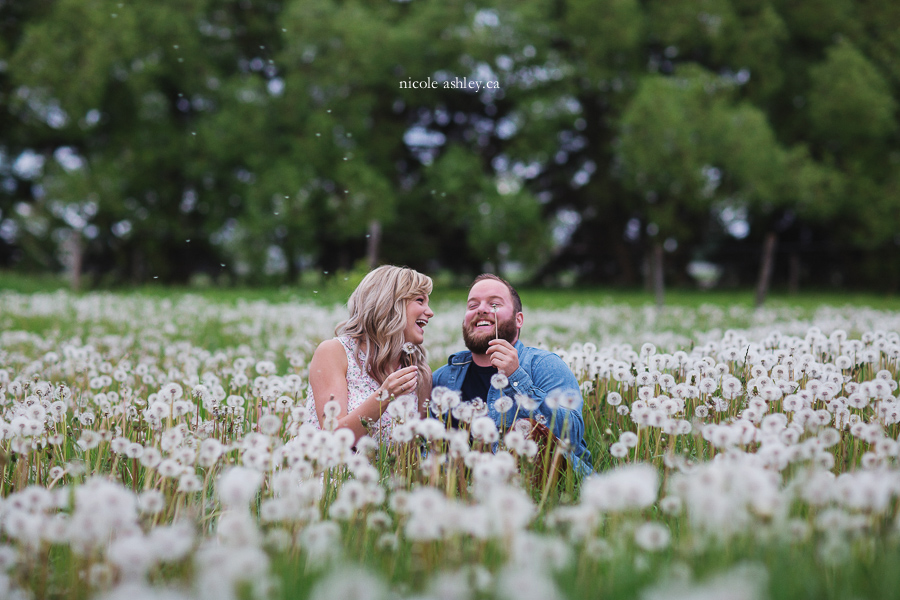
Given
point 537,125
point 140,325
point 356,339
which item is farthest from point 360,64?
point 356,339

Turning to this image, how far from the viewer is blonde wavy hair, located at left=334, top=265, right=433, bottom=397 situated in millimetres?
4164

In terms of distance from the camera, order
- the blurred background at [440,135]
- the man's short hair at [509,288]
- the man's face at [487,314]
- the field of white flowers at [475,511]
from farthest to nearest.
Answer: the blurred background at [440,135]
the man's short hair at [509,288]
the man's face at [487,314]
the field of white flowers at [475,511]

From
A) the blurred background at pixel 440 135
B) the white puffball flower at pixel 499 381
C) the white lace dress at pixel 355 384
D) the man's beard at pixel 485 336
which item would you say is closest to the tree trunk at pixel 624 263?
the blurred background at pixel 440 135

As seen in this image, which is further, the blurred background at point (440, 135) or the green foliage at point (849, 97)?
the green foliage at point (849, 97)

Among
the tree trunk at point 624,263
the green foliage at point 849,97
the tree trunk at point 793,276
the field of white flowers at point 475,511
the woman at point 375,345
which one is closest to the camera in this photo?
the field of white flowers at point 475,511

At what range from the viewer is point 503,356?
3.77m

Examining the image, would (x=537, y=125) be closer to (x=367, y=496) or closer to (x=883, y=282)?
(x=883, y=282)

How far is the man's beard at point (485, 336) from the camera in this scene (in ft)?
14.0

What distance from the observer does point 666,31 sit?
2550cm

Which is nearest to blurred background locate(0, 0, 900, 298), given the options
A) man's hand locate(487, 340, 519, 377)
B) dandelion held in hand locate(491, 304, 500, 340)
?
dandelion held in hand locate(491, 304, 500, 340)

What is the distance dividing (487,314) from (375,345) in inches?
28.1

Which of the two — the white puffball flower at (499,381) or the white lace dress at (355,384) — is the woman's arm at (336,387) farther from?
the white puffball flower at (499,381)

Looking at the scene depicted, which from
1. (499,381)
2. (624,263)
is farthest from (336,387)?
(624,263)

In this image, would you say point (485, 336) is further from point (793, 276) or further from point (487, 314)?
point (793, 276)
